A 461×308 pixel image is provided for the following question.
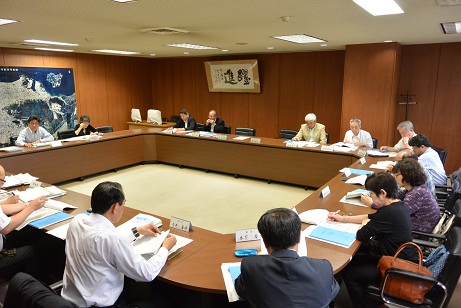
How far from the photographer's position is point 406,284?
5.99 ft

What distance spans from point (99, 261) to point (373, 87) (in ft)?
19.1

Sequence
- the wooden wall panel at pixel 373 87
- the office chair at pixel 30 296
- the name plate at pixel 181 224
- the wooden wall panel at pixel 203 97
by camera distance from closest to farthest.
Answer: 1. the office chair at pixel 30 296
2. the name plate at pixel 181 224
3. the wooden wall panel at pixel 373 87
4. the wooden wall panel at pixel 203 97

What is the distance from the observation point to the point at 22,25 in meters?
4.15

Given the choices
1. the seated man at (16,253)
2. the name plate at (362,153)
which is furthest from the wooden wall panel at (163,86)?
the seated man at (16,253)

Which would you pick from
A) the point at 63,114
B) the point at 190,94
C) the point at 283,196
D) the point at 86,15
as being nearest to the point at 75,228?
the point at 86,15

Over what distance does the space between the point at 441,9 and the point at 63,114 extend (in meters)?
7.68

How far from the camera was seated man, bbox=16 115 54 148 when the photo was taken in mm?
5188

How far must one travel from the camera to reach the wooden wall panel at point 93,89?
8281 millimetres

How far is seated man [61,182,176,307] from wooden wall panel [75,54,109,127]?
7372 mm

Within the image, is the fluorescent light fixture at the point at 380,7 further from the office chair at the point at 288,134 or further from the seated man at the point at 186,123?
the seated man at the point at 186,123

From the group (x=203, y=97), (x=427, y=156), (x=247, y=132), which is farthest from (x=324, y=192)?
(x=203, y=97)

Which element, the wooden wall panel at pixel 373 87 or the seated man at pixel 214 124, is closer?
the wooden wall panel at pixel 373 87

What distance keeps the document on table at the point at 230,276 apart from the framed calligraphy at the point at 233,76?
6.85 m

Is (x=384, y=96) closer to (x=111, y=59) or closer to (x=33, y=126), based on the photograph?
(x=33, y=126)
